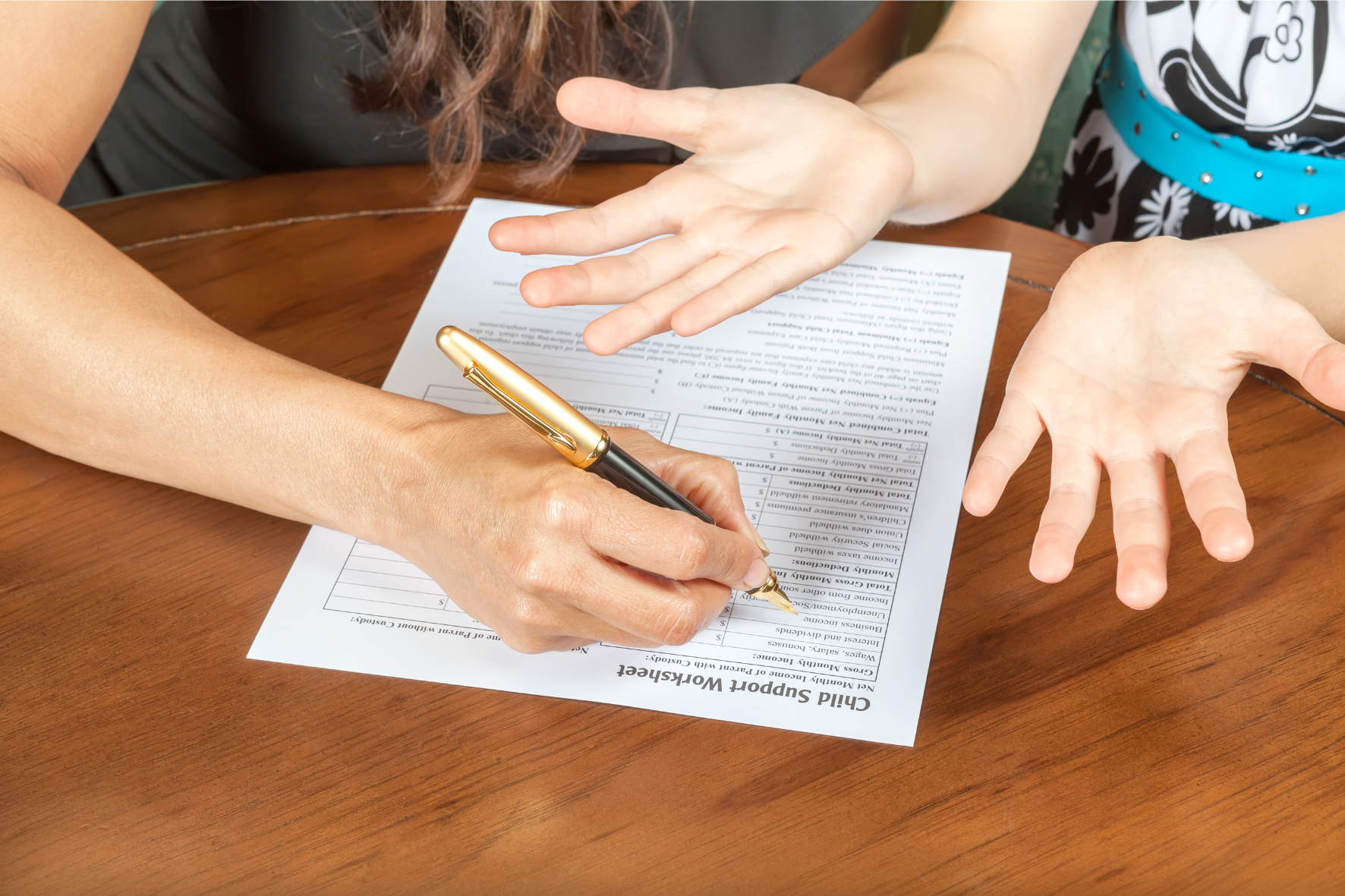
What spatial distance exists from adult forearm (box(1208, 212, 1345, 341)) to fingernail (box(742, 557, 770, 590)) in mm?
411

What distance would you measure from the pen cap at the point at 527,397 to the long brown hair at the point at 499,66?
430 millimetres

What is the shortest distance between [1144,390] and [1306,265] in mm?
210

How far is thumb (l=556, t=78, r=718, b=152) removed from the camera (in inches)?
28.1

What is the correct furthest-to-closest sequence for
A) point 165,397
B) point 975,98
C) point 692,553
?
1. point 975,98
2. point 165,397
3. point 692,553

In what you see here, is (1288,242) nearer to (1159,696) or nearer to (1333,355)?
(1333,355)

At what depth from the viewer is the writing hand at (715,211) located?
0.70 meters

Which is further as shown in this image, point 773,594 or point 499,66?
point 499,66

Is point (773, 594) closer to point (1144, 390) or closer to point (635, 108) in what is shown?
point (1144, 390)

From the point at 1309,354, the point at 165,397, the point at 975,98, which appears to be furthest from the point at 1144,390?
the point at 165,397

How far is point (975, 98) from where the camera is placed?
0.93 m

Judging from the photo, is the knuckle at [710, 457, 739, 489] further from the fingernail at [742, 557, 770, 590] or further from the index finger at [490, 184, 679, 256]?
the index finger at [490, 184, 679, 256]

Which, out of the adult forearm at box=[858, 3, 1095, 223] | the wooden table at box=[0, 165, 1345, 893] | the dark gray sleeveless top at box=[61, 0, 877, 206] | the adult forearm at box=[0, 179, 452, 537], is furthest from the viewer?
the dark gray sleeveless top at box=[61, 0, 877, 206]

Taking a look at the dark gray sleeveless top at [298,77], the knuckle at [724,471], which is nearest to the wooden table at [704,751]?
the knuckle at [724,471]

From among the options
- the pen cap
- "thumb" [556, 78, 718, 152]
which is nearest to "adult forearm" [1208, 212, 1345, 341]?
"thumb" [556, 78, 718, 152]
